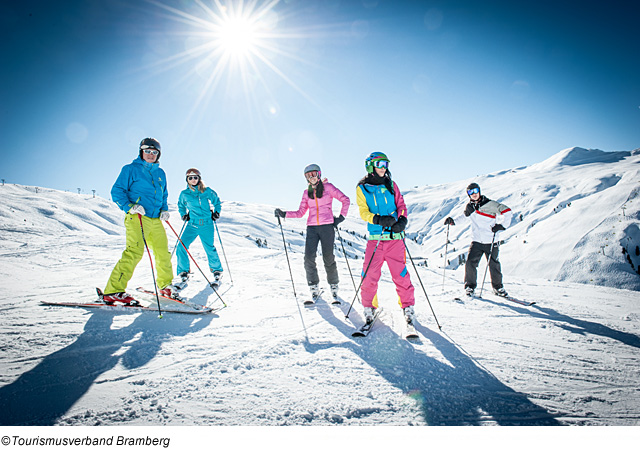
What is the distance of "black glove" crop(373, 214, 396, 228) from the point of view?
3.64 metres

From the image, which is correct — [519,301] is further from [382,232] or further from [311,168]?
[311,168]

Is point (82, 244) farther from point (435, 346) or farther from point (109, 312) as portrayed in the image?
point (435, 346)

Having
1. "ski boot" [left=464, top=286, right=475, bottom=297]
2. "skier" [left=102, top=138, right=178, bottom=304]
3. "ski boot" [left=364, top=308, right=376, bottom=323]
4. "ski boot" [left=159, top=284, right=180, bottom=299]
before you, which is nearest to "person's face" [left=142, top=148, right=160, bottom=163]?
"skier" [left=102, top=138, right=178, bottom=304]

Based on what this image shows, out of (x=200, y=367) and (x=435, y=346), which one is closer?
(x=200, y=367)

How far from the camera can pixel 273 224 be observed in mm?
60062

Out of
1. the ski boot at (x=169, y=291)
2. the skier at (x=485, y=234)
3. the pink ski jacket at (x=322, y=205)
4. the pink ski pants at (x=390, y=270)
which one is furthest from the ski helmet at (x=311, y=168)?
the skier at (x=485, y=234)

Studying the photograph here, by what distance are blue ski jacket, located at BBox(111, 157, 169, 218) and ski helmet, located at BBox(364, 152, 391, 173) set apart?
12.6 ft

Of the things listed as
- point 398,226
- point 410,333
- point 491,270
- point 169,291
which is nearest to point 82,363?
point 169,291

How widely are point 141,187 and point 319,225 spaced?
129 inches

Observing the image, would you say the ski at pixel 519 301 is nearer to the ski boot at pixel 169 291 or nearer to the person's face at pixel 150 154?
the ski boot at pixel 169 291

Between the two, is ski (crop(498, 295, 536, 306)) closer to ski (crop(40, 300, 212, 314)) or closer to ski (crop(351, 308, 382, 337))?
ski (crop(351, 308, 382, 337))

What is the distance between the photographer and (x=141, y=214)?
14.2 ft
